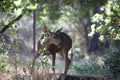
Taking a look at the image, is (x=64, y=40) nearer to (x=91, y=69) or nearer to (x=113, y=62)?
(x=113, y=62)

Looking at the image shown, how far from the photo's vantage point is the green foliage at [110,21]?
50.2ft

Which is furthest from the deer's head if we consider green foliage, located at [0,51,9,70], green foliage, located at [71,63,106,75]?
green foliage, located at [71,63,106,75]

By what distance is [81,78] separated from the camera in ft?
49.9

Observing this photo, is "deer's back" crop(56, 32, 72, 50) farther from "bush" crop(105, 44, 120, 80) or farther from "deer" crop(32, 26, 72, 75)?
A: "bush" crop(105, 44, 120, 80)

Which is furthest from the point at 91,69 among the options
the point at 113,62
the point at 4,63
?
the point at 4,63

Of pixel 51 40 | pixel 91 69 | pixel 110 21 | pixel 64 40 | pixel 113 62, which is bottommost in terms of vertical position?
pixel 91 69

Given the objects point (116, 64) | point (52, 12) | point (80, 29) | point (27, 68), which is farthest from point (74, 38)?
point (27, 68)

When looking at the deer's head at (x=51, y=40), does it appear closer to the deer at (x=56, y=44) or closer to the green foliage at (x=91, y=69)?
the deer at (x=56, y=44)

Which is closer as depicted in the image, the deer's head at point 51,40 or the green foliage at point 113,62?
the deer's head at point 51,40

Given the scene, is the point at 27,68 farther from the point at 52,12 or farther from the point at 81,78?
the point at 52,12

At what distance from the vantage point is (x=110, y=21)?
15.4 meters

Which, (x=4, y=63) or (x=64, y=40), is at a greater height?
(x=4, y=63)

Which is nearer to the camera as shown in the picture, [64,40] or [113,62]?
[64,40]

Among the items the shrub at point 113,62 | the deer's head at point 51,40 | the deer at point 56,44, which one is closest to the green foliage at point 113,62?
the shrub at point 113,62
